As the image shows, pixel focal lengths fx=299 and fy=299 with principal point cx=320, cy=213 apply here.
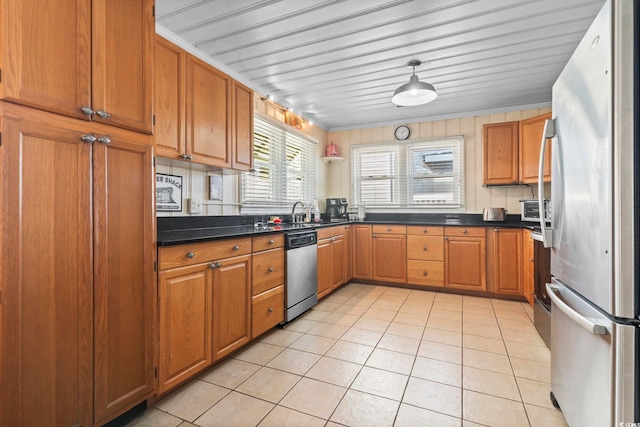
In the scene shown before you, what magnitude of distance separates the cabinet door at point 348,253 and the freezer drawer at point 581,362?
2.65 m

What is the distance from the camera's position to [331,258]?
3.67 metres

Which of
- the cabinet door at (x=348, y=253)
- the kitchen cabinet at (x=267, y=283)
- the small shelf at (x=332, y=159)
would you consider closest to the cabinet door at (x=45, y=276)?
the kitchen cabinet at (x=267, y=283)

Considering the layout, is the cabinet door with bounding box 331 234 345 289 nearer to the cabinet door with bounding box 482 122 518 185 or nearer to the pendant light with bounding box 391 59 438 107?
the pendant light with bounding box 391 59 438 107

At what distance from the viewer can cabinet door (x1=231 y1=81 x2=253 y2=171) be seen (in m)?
2.58

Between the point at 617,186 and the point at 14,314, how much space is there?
211 cm

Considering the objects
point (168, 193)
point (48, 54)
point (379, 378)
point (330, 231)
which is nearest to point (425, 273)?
point (330, 231)

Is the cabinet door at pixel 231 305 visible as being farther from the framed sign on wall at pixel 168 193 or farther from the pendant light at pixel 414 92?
the pendant light at pixel 414 92

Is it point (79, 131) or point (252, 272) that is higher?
point (79, 131)

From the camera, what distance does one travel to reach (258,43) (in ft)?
8.21

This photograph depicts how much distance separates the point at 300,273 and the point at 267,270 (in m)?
0.53

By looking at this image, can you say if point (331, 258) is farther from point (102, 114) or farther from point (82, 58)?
point (82, 58)

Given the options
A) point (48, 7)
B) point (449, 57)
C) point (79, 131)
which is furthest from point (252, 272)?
point (449, 57)

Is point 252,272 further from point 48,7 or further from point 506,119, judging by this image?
point 506,119

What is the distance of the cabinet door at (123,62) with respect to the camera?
1.36 m
